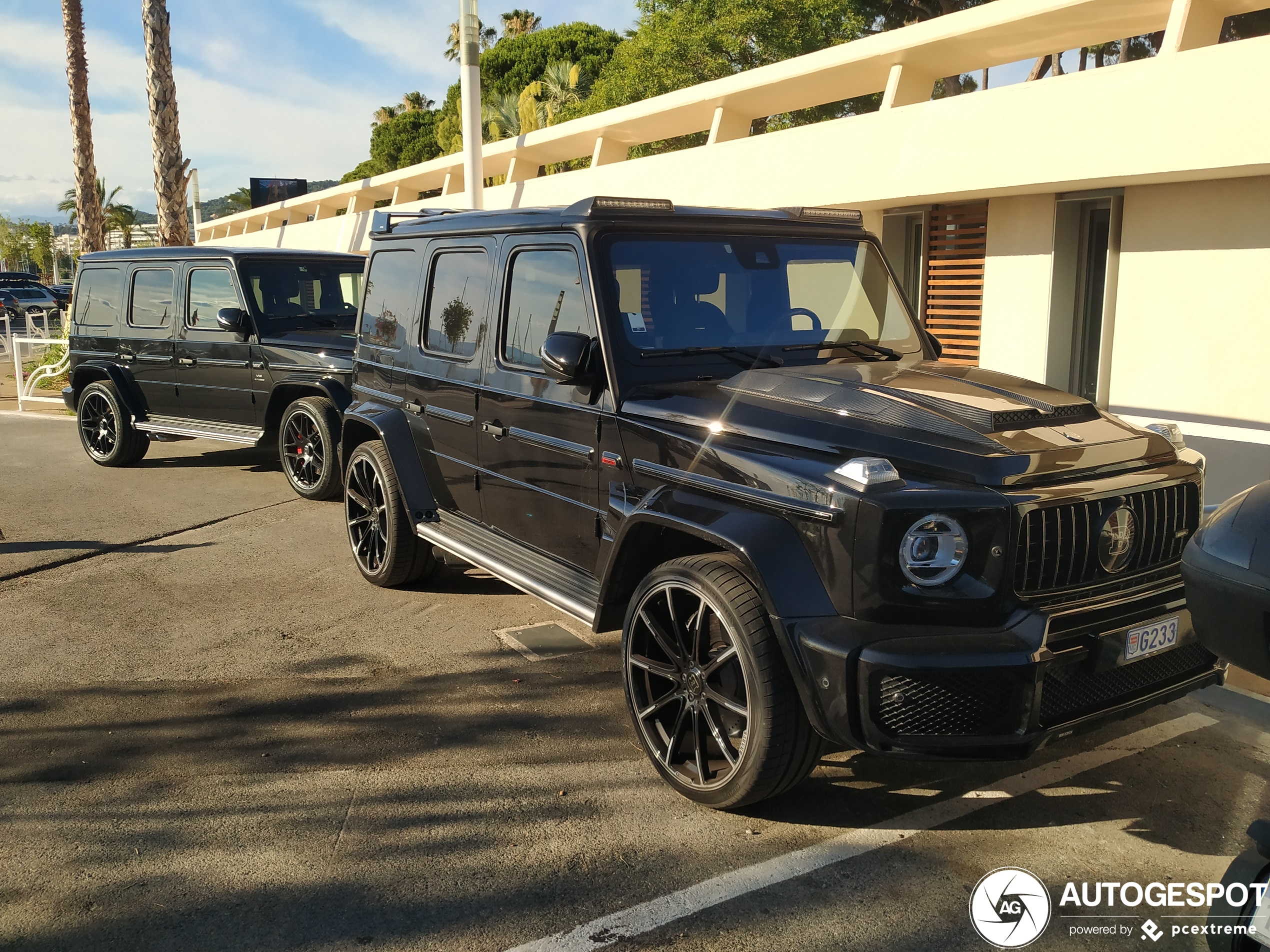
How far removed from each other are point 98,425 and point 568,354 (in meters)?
8.43

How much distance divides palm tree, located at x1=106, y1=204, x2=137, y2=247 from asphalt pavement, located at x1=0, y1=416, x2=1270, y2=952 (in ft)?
277

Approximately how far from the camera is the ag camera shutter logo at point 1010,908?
2.92 meters

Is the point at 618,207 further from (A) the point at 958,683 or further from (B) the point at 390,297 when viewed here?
(A) the point at 958,683

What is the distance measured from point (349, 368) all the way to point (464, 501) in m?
3.58

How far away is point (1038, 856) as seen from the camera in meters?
3.33

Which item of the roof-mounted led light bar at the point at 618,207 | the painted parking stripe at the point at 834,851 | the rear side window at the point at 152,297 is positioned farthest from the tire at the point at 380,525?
the rear side window at the point at 152,297

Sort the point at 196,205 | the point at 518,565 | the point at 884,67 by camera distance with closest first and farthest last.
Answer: the point at 518,565 < the point at 884,67 < the point at 196,205

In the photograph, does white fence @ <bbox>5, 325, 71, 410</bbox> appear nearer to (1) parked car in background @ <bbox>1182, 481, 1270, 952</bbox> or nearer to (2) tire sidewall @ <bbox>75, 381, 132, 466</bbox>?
(2) tire sidewall @ <bbox>75, 381, 132, 466</bbox>

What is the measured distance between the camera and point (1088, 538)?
3.24 metres

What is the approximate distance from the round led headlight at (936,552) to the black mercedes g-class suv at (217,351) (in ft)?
20.7

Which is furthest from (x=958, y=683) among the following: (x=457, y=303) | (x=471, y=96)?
(x=471, y=96)

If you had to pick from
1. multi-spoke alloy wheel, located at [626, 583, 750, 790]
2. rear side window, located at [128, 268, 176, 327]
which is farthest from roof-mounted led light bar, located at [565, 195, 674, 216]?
rear side window, located at [128, 268, 176, 327]

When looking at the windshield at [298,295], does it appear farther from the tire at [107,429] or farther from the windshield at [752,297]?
the windshield at [752,297]

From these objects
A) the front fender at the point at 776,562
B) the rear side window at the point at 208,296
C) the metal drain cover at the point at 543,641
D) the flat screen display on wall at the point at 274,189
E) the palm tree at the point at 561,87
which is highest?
the palm tree at the point at 561,87
